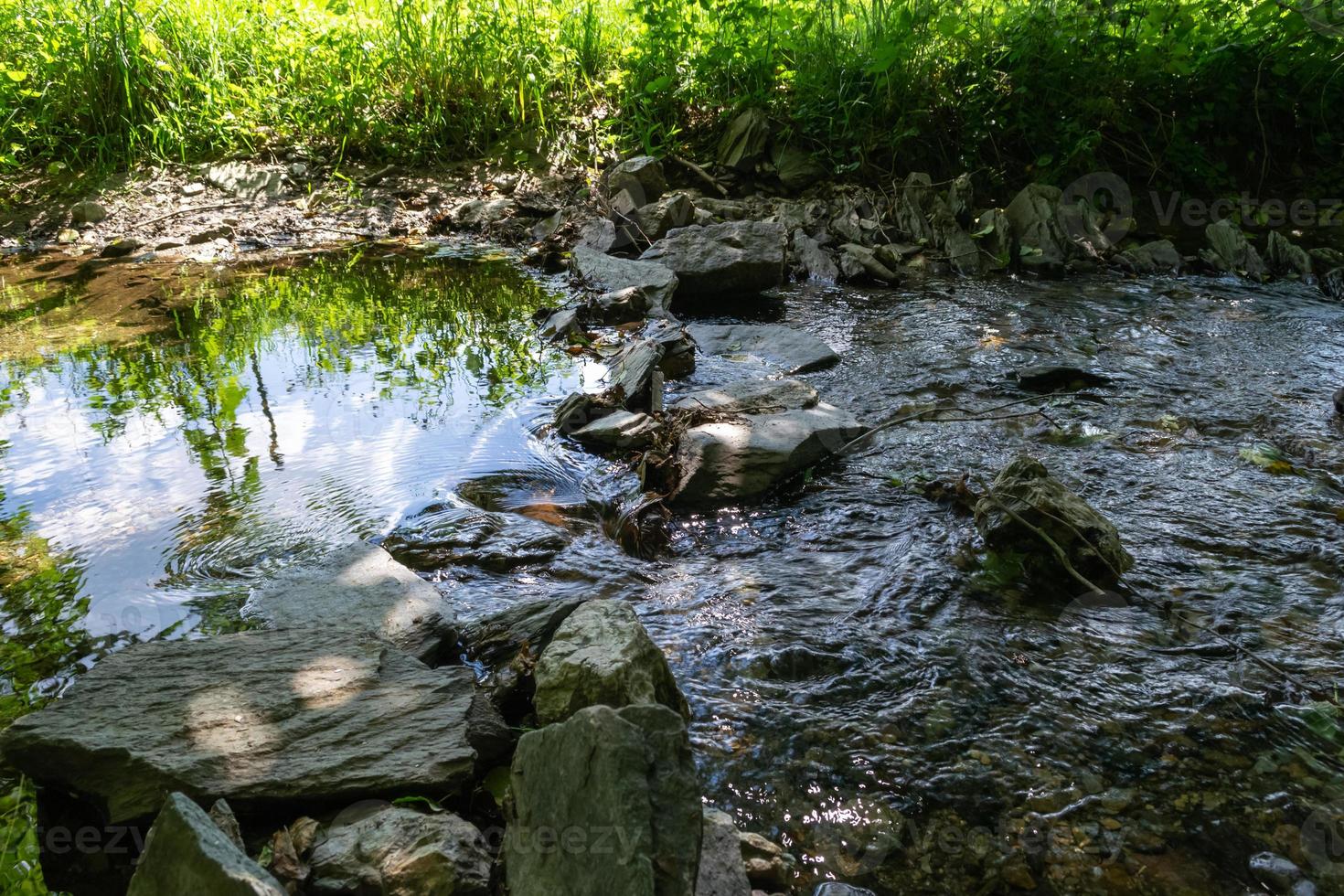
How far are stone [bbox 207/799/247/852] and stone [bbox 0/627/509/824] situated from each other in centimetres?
7

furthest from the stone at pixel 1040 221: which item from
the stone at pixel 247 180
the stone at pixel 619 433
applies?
the stone at pixel 247 180

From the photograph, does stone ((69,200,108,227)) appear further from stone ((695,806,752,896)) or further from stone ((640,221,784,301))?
stone ((695,806,752,896))

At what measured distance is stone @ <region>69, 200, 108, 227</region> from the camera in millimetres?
7691

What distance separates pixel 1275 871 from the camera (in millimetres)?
1626

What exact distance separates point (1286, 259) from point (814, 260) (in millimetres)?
2915

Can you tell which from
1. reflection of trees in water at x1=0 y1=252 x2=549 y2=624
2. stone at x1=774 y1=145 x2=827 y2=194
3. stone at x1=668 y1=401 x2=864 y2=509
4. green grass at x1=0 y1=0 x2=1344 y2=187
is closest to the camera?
stone at x1=668 y1=401 x2=864 y2=509

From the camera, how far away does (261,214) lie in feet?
26.2

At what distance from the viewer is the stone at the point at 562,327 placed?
501 cm

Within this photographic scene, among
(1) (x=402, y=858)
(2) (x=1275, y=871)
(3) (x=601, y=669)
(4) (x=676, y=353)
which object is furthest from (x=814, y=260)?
(1) (x=402, y=858)

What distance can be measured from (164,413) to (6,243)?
16.5 ft

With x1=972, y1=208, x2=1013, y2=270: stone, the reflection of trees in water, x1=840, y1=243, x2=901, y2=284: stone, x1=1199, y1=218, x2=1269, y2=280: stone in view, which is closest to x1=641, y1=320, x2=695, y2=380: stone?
the reflection of trees in water

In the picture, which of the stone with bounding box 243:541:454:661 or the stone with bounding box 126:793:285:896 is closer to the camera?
the stone with bounding box 126:793:285:896

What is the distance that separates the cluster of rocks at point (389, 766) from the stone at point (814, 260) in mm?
4413

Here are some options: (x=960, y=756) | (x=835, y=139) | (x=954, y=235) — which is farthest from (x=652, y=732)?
(x=835, y=139)
